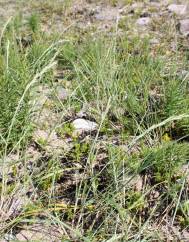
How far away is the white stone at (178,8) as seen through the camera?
5156mm

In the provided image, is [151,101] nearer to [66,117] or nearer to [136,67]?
[136,67]

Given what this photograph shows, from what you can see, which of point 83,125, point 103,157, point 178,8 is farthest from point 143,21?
point 103,157

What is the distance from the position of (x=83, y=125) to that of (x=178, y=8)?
2.86 metres

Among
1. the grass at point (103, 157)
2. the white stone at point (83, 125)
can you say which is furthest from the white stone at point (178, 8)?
the white stone at point (83, 125)

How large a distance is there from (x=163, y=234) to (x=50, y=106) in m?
1.50

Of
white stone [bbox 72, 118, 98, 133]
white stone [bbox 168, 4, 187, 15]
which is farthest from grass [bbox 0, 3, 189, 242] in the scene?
white stone [bbox 168, 4, 187, 15]

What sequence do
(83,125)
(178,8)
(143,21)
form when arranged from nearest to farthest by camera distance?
(83,125) → (143,21) → (178,8)

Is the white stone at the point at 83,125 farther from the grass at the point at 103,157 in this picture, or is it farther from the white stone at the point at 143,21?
the white stone at the point at 143,21

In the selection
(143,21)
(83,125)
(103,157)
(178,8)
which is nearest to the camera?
(103,157)

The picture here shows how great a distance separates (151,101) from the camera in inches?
125

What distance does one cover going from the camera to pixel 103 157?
2.82 metres

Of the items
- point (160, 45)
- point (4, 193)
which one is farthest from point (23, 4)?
point (4, 193)

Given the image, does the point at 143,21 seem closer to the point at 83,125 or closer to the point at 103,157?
the point at 83,125

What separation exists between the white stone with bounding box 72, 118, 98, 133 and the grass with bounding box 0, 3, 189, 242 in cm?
6
